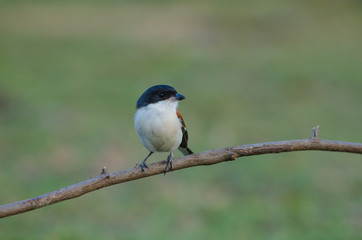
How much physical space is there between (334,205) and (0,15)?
1616 centimetres

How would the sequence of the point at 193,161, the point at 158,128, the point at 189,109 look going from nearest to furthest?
the point at 193,161
the point at 158,128
the point at 189,109

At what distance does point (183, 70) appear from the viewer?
539 inches

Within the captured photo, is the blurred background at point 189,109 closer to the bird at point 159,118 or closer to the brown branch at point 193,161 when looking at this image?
the bird at point 159,118

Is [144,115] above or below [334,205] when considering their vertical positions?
above

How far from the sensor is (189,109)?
36.0ft

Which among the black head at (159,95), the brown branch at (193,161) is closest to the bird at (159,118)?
the black head at (159,95)

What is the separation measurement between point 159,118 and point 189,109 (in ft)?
23.2

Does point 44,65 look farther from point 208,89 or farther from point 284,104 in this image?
point 284,104

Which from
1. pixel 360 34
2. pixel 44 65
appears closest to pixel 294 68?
pixel 360 34

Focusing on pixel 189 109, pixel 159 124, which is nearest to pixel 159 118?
pixel 159 124

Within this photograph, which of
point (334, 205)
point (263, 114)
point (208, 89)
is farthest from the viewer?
point (208, 89)

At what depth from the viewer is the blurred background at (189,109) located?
21.7ft

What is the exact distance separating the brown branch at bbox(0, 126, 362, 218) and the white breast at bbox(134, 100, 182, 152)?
16.3 inches

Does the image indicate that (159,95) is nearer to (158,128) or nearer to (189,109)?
(158,128)
